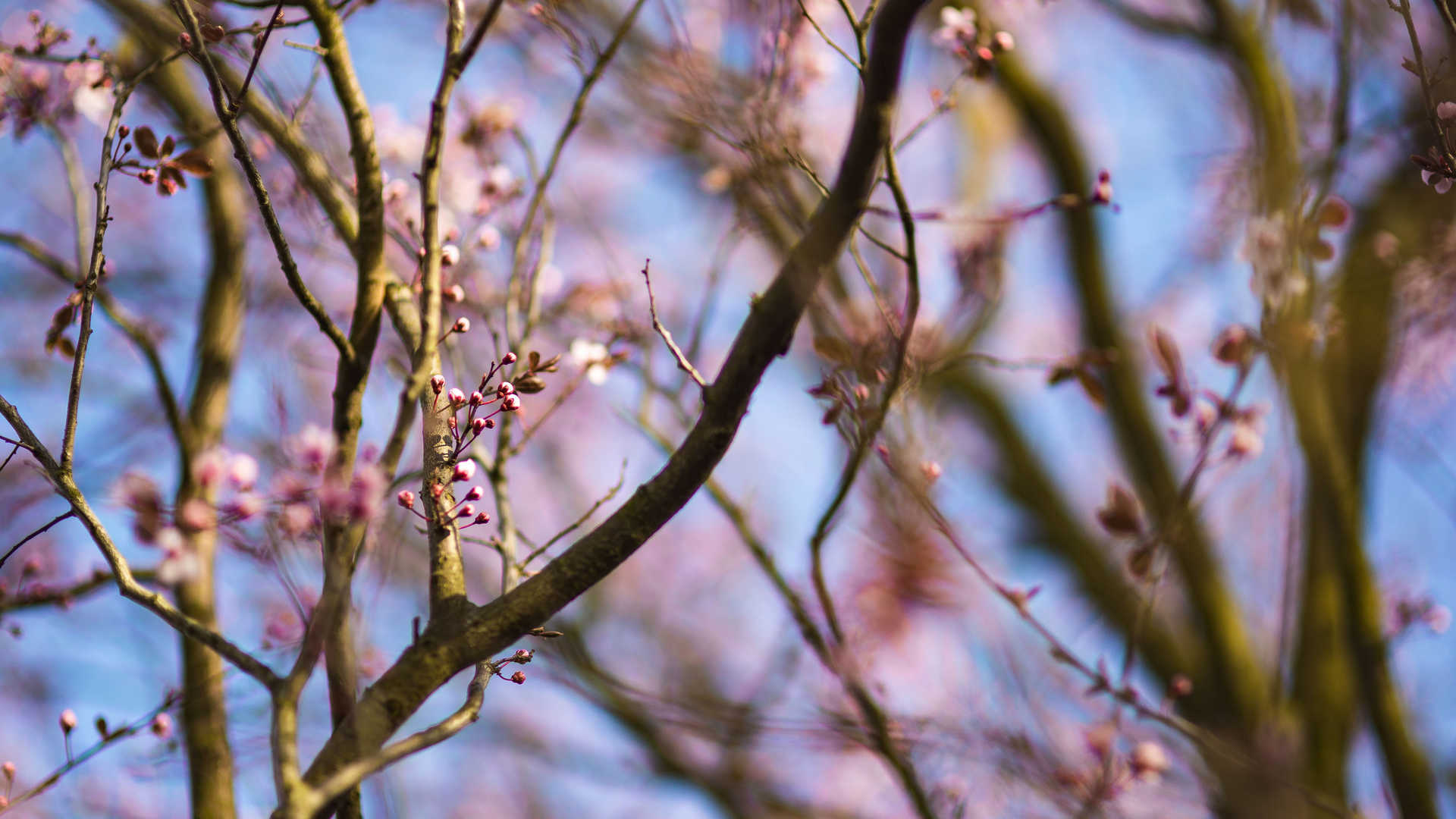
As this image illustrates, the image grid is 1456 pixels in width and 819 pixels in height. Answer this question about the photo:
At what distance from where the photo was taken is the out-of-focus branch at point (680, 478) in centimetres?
102

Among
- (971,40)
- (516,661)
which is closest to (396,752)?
(516,661)

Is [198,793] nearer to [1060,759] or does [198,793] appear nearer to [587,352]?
[587,352]

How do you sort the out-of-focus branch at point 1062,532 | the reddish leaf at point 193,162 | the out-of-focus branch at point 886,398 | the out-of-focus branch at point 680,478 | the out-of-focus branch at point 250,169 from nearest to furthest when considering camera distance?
the out-of-focus branch at point 680,478 → the out-of-focus branch at point 250,169 → the out-of-focus branch at point 886,398 → the reddish leaf at point 193,162 → the out-of-focus branch at point 1062,532

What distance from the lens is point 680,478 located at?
1.14 meters

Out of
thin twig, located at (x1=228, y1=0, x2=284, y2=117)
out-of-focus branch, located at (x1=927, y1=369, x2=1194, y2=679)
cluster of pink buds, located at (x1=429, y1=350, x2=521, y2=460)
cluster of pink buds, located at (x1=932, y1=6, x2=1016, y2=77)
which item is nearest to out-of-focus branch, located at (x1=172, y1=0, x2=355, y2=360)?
thin twig, located at (x1=228, y1=0, x2=284, y2=117)

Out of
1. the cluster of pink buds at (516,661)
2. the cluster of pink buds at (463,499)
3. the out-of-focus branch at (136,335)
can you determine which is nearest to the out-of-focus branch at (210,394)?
the out-of-focus branch at (136,335)

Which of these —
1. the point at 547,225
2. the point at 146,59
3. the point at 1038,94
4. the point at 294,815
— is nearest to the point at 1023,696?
the point at 294,815

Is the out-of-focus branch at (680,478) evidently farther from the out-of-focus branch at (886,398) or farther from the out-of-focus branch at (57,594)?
the out-of-focus branch at (57,594)

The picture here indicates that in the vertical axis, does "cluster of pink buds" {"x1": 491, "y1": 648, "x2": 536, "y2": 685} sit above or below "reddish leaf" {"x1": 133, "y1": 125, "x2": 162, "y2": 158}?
below

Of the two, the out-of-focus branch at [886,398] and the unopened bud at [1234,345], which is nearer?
the out-of-focus branch at [886,398]

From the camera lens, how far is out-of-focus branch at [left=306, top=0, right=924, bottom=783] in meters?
1.02

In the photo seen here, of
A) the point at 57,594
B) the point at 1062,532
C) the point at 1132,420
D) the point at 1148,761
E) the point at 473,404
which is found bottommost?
the point at 1148,761

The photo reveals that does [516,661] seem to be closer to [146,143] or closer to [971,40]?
[146,143]

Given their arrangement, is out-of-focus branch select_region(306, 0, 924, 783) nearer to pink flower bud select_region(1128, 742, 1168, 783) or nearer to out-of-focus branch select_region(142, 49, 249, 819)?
out-of-focus branch select_region(142, 49, 249, 819)
